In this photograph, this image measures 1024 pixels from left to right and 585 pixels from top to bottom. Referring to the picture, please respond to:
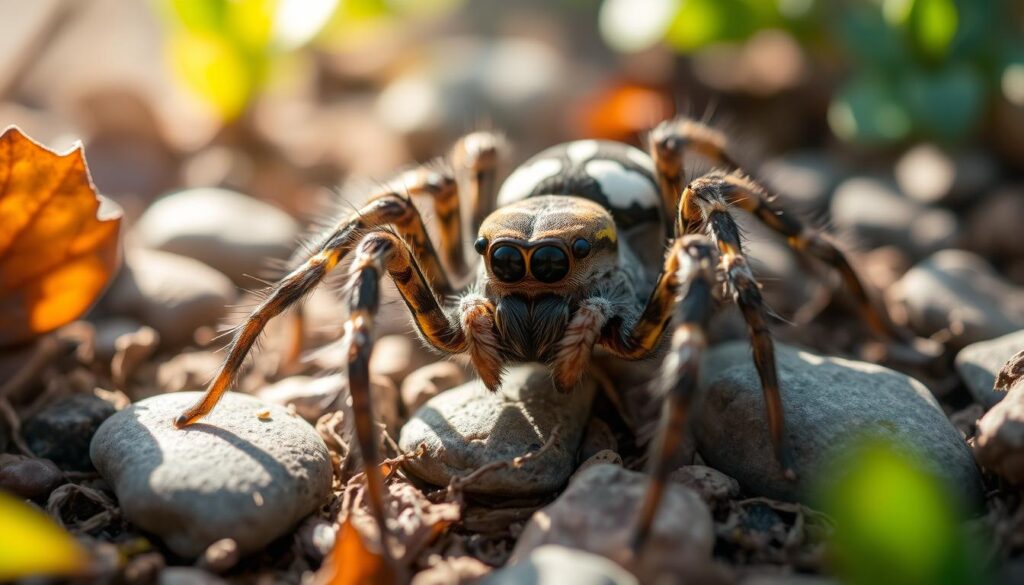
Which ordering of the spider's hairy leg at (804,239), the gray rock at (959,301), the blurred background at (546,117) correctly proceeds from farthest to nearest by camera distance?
the blurred background at (546,117), the gray rock at (959,301), the spider's hairy leg at (804,239)

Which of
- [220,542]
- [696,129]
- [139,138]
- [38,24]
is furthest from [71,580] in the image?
[38,24]

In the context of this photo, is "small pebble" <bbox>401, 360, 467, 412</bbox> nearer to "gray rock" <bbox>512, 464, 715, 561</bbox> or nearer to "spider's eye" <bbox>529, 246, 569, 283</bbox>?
"spider's eye" <bbox>529, 246, 569, 283</bbox>

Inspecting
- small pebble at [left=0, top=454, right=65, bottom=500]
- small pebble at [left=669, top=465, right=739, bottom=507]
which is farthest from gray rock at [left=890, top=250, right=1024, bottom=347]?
small pebble at [left=0, top=454, right=65, bottom=500]

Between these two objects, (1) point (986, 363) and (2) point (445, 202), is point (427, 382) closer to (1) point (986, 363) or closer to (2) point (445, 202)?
(2) point (445, 202)

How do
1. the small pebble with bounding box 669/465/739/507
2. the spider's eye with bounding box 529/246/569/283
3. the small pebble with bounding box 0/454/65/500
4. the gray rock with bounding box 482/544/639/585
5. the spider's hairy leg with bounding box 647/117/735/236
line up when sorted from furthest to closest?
1. the spider's hairy leg with bounding box 647/117/735/236
2. the spider's eye with bounding box 529/246/569/283
3. the small pebble with bounding box 0/454/65/500
4. the small pebble with bounding box 669/465/739/507
5. the gray rock with bounding box 482/544/639/585

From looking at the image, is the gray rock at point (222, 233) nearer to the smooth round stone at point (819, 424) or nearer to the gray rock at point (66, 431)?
the gray rock at point (66, 431)

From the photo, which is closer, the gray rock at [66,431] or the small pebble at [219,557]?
the small pebble at [219,557]

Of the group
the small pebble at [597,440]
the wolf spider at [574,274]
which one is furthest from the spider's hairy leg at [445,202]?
the small pebble at [597,440]
